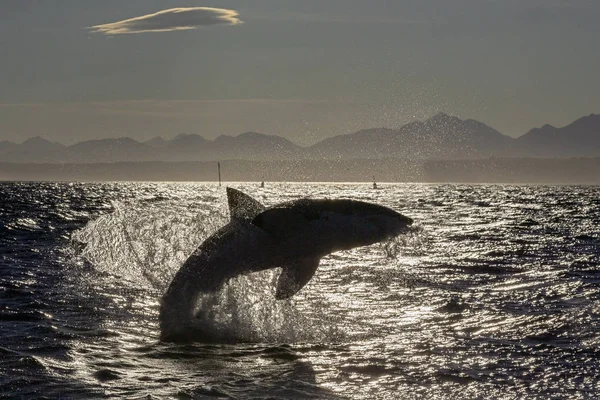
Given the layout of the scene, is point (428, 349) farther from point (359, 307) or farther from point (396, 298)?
point (396, 298)

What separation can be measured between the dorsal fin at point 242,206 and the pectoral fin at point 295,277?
122cm

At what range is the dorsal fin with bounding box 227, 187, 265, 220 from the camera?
1401cm

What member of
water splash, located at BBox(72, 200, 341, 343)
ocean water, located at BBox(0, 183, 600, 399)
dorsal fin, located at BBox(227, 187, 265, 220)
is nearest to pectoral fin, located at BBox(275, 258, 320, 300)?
ocean water, located at BBox(0, 183, 600, 399)

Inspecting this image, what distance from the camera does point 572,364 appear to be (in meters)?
12.9

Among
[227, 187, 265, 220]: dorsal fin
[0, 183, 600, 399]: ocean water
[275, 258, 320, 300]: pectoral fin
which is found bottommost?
[0, 183, 600, 399]: ocean water

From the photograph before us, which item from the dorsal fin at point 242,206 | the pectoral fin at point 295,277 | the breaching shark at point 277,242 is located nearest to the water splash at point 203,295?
the breaching shark at point 277,242

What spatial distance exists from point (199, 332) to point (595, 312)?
8.90 metres

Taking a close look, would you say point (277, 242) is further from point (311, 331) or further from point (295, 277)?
point (311, 331)

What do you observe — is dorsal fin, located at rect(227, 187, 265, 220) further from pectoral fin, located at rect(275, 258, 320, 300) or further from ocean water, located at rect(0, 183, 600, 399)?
ocean water, located at rect(0, 183, 600, 399)

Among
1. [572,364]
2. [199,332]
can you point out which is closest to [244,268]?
[199,332]

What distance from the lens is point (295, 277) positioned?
13570mm

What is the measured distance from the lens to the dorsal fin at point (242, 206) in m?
14.0

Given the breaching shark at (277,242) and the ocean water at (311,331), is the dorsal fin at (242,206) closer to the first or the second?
the breaching shark at (277,242)

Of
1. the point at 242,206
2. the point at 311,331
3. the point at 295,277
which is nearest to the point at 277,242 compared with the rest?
the point at 295,277
